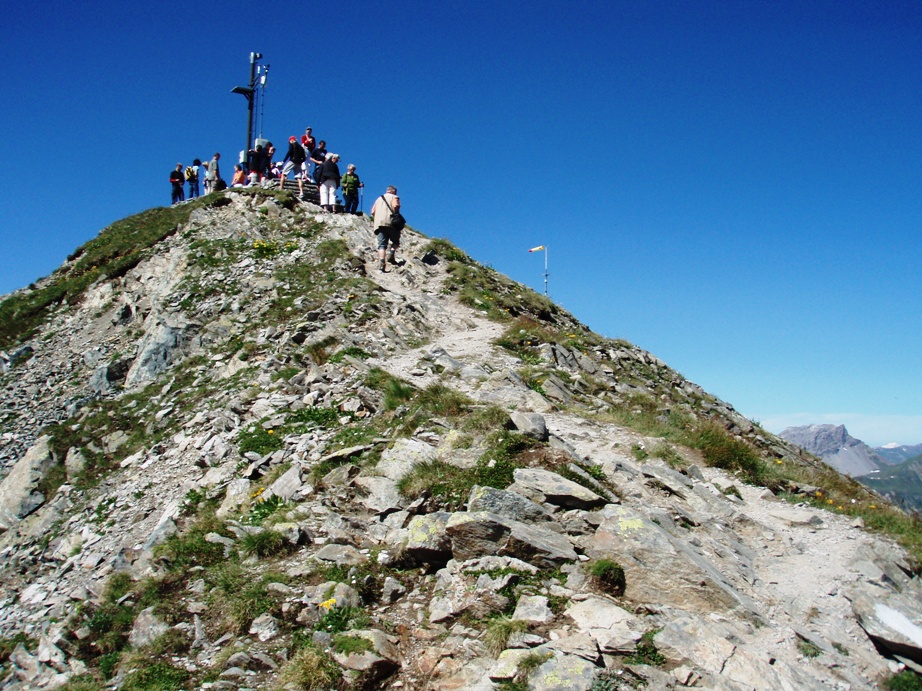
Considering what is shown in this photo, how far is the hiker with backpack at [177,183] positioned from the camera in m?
34.3

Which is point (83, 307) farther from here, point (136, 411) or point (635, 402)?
point (635, 402)

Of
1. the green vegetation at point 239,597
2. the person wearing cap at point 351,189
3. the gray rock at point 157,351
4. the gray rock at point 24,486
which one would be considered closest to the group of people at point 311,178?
the person wearing cap at point 351,189

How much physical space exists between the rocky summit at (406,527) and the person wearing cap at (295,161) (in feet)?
33.4

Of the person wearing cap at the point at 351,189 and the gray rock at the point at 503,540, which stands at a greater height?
the person wearing cap at the point at 351,189

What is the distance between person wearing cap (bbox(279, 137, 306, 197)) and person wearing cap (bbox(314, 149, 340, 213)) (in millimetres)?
1590

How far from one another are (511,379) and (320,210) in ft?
54.4

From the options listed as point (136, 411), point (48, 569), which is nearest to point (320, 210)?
point (136, 411)

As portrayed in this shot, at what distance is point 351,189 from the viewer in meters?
29.3

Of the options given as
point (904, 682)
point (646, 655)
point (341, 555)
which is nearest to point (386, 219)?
point (341, 555)

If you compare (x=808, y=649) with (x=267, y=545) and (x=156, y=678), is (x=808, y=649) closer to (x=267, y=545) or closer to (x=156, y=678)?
(x=267, y=545)

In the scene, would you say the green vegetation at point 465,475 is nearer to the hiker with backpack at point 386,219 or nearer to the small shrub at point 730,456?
the small shrub at point 730,456

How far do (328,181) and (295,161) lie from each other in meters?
3.15

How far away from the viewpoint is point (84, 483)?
17516 millimetres

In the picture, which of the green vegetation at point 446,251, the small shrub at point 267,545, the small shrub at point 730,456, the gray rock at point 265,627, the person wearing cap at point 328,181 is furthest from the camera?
the green vegetation at point 446,251
